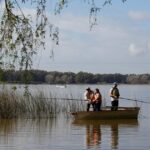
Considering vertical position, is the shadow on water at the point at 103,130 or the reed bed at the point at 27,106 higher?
the reed bed at the point at 27,106

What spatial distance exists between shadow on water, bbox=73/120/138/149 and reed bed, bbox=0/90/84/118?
2.13 m

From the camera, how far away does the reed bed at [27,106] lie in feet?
93.0

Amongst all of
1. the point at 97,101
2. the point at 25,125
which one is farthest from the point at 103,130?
the point at 97,101

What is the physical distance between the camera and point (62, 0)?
7.72 meters

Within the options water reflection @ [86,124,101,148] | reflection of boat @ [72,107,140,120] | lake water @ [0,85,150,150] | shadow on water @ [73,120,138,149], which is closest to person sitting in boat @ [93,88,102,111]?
reflection of boat @ [72,107,140,120]

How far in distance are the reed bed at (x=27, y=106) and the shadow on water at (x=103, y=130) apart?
2.13 meters

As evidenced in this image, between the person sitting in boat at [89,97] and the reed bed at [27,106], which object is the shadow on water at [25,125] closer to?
the reed bed at [27,106]

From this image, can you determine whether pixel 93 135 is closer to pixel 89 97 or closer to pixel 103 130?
pixel 103 130

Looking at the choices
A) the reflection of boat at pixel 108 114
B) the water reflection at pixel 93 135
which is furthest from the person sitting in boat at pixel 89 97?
the water reflection at pixel 93 135

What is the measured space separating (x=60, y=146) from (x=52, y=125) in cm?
906

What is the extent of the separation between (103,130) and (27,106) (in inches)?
270

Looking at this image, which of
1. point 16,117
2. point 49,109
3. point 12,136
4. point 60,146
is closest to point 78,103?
point 49,109

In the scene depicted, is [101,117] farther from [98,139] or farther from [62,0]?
[62,0]

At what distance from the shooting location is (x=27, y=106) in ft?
95.7
